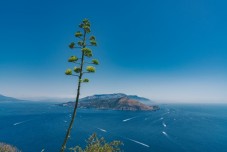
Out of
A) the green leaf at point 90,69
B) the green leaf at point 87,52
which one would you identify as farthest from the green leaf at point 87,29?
the green leaf at point 90,69

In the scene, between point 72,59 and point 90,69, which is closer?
point 90,69

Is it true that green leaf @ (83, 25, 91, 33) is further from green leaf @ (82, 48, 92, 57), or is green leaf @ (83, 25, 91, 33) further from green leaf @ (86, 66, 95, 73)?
green leaf @ (86, 66, 95, 73)

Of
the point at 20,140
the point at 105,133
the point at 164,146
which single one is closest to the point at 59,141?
the point at 20,140

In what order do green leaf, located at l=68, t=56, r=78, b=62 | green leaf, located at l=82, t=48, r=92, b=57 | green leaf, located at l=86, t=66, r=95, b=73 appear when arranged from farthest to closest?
green leaf, located at l=82, t=48, r=92, b=57 → green leaf, located at l=68, t=56, r=78, b=62 → green leaf, located at l=86, t=66, r=95, b=73

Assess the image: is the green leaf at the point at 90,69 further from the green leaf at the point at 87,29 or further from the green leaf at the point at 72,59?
the green leaf at the point at 87,29

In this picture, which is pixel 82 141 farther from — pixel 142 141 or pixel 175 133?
pixel 175 133

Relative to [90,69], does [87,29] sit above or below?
above

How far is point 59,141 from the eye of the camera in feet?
387

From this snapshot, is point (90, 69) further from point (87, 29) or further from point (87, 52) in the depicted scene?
point (87, 29)

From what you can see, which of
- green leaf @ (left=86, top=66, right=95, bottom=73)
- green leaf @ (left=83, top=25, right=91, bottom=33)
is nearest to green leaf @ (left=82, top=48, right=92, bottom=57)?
green leaf @ (left=86, top=66, right=95, bottom=73)

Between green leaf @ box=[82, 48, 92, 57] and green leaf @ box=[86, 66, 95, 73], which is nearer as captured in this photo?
green leaf @ box=[86, 66, 95, 73]

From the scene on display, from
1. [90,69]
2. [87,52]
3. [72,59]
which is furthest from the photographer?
[87,52]

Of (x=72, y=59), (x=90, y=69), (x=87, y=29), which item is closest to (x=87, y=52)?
(x=72, y=59)

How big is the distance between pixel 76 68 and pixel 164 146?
104893mm
